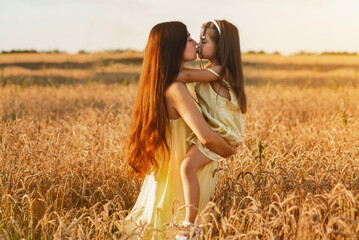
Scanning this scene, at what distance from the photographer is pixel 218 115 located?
110 inches

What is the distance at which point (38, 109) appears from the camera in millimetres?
7387

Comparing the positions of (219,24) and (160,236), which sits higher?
(219,24)

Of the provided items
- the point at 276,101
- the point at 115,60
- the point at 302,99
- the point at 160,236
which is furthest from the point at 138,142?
the point at 115,60

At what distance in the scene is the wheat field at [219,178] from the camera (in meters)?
2.48

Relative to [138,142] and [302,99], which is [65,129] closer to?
[138,142]

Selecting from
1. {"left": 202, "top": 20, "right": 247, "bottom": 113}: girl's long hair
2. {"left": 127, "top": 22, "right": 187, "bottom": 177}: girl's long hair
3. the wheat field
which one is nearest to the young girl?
{"left": 202, "top": 20, "right": 247, "bottom": 113}: girl's long hair

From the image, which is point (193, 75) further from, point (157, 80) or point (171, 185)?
point (171, 185)

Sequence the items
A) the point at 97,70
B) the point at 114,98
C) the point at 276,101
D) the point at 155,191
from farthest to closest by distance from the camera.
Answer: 1. the point at 97,70
2. the point at 114,98
3. the point at 276,101
4. the point at 155,191

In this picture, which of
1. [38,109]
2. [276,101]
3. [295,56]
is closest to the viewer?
[38,109]

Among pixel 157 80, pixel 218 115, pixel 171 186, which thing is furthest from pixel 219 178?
pixel 157 80

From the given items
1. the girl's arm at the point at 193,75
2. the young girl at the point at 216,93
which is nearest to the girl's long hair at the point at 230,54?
the young girl at the point at 216,93

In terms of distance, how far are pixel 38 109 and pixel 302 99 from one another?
4.91 metres

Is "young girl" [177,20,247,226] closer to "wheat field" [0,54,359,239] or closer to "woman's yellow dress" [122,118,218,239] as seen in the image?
"woman's yellow dress" [122,118,218,239]

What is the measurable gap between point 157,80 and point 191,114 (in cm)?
31
